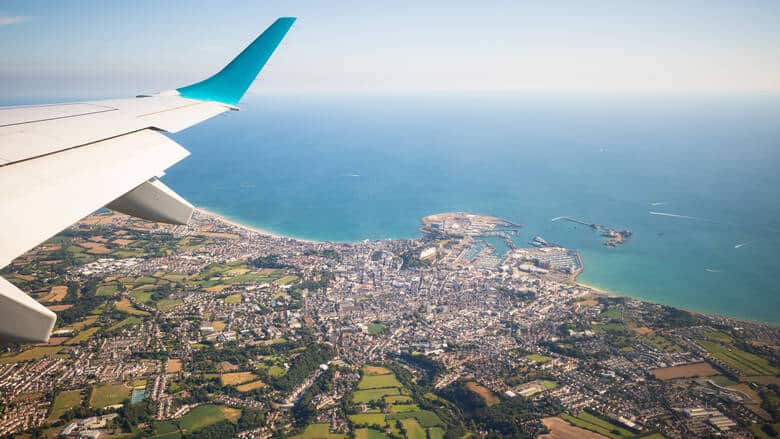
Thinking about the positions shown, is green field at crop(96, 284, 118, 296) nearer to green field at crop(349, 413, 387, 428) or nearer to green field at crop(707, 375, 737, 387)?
green field at crop(349, 413, 387, 428)

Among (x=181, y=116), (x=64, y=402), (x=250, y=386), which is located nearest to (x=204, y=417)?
(x=250, y=386)

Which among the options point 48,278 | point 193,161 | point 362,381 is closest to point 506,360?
point 362,381

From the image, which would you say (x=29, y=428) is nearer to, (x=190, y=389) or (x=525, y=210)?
(x=190, y=389)

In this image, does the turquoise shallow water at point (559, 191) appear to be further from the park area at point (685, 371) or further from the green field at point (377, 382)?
the green field at point (377, 382)

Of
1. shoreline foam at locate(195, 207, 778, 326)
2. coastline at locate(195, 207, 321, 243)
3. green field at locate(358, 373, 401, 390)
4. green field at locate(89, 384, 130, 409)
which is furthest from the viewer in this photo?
coastline at locate(195, 207, 321, 243)

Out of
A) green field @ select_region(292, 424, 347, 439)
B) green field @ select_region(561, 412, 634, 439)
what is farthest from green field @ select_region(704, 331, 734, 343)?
green field @ select_region(292, 424, 347, 439)

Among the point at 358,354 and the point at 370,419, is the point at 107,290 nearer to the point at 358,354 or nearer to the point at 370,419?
the point at 358,354
